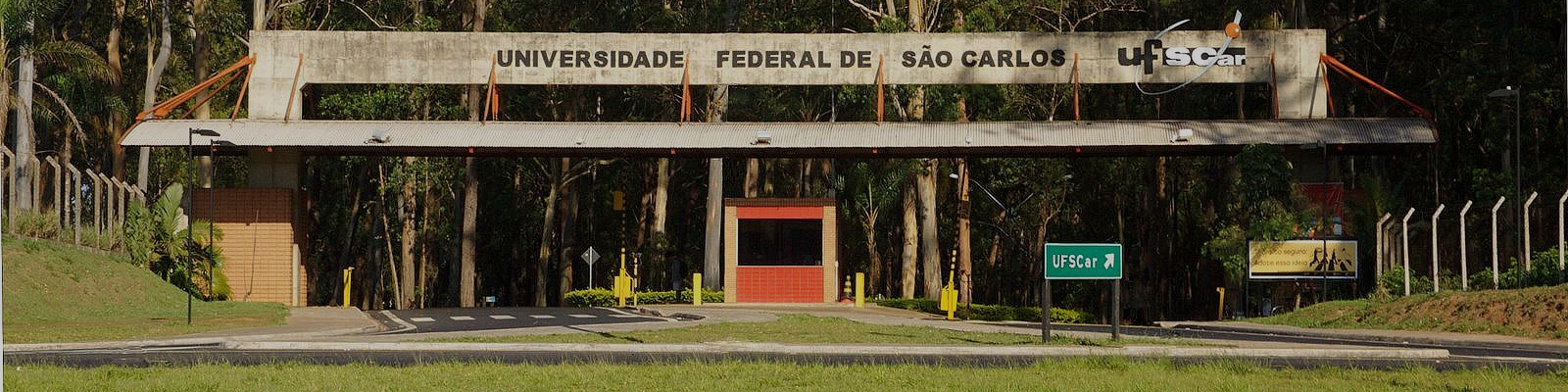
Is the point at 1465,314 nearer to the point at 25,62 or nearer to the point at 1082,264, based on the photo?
the point at 1082,264

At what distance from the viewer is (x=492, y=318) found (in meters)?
33.2

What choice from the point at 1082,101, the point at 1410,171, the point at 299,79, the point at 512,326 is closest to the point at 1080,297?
the point at 1082,101

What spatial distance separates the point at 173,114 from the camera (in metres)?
57.3

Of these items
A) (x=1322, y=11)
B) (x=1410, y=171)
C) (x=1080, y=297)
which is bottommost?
(x=1080, y=297)

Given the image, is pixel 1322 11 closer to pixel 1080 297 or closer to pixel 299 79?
pixel 1080 297

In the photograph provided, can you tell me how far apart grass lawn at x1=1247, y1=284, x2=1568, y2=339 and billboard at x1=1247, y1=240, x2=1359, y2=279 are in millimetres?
2989

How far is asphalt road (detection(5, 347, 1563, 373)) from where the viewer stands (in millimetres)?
18172

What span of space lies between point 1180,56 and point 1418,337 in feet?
53.6

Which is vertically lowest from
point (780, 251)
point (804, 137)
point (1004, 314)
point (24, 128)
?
point (1004, 314)

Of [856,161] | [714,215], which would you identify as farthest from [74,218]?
[856,161]

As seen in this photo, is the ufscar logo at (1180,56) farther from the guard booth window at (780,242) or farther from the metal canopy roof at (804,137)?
the guard booth window at (780,242)

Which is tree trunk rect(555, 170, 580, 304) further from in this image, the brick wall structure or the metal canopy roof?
the brick wall structure

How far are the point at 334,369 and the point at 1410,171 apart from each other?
4369 cm

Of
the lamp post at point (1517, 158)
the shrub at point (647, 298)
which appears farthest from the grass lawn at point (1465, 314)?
the shrub at point (647, 298)
